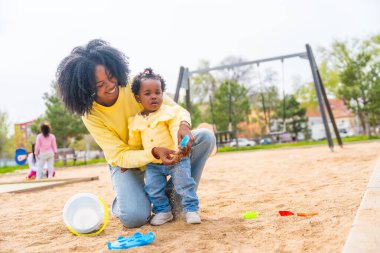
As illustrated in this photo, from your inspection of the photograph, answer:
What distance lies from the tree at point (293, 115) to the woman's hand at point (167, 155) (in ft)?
107

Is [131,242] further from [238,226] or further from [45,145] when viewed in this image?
[45,145]

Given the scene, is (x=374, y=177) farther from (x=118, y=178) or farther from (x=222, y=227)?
(x=118, y=178)

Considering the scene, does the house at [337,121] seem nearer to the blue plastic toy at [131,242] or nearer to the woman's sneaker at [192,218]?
the woman's sneaker at [192,218]

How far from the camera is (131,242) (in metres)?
2.22

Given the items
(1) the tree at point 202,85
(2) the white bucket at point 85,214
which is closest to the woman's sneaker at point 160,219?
(2) the white bucket at point 85,214

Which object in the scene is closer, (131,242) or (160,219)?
(131,242)

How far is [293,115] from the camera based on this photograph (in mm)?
34938

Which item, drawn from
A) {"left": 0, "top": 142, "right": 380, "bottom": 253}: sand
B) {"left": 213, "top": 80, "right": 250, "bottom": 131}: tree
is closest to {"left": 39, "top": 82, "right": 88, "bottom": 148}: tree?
{"left": 213, "top": 80, "right": 250, "bottom": 131}: tree

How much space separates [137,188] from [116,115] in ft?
1.90

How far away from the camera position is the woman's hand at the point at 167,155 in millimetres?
2662

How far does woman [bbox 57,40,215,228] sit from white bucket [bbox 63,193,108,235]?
156 millimetres

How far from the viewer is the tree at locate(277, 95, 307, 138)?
34.4 m

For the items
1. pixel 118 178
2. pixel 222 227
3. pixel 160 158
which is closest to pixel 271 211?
pixel 222 227

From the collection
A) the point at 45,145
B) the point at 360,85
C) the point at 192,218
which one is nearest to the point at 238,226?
the point at 192,218
